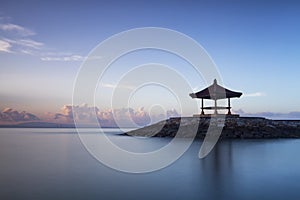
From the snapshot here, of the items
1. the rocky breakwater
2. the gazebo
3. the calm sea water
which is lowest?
the calm sea water

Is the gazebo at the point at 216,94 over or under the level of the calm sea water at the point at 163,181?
over

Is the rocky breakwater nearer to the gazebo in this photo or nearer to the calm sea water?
the gazebo

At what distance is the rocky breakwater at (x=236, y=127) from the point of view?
2657 cm

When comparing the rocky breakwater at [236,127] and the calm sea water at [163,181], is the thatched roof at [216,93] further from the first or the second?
the calm sea water at [163,181]

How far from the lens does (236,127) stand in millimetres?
26797

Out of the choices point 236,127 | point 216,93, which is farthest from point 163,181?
point 216,93

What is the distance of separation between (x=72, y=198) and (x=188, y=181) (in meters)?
3.78

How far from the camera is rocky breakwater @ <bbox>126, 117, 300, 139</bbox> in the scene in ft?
87.2

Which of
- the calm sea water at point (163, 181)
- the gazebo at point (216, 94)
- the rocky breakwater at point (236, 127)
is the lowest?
the calm sea water at point (163, 181)

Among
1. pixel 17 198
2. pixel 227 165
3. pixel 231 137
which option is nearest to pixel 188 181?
pixel 227 165

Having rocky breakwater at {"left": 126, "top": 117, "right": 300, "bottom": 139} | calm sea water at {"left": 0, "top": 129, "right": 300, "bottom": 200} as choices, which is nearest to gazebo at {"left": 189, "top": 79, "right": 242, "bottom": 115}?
rocky breakwater at {"left": 126, "top": 117, "right": 300, "bottom": 139}

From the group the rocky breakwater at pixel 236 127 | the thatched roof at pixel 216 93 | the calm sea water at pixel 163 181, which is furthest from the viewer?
the thatched roof at pixel 216 93

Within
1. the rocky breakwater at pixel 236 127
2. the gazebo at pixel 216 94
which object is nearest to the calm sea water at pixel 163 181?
the rocky breakwater at pixel 236 127

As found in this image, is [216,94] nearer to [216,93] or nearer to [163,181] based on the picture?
[216,93]
